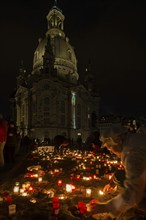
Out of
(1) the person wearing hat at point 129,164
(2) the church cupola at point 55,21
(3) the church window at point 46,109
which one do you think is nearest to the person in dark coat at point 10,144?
(1) the person wearing hat at point 129,164

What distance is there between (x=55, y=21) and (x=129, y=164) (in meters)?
95.1

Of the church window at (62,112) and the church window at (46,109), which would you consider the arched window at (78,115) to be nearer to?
the church window at (62,112)

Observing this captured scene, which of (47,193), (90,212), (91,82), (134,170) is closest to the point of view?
(134,170)

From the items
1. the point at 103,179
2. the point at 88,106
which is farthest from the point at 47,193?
the point at 88,106

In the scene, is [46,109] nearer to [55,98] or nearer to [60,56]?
[55,98]

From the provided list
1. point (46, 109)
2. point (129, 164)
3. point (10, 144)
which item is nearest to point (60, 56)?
point (46, 109)

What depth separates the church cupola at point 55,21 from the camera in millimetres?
89312

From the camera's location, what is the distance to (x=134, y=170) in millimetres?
3836

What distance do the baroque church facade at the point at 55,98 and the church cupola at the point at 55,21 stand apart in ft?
1.48

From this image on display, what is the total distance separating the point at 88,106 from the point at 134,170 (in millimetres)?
75753

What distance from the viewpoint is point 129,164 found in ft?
12.9

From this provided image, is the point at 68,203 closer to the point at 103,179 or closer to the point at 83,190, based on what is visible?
the point at 83,190

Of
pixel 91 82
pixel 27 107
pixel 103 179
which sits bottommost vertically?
pixel 103 179

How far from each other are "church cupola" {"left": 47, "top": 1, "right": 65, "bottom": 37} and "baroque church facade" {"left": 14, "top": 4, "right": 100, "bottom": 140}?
0.45m
